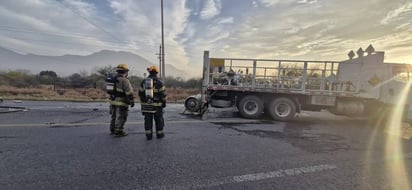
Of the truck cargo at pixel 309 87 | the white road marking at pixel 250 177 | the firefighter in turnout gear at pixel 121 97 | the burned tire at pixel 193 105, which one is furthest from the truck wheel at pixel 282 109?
the firefighter in turnout gear at pixel 121 97

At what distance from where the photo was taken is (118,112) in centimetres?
491

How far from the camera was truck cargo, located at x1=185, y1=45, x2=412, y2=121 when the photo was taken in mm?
7254

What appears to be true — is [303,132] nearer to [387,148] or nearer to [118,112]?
[387,148]

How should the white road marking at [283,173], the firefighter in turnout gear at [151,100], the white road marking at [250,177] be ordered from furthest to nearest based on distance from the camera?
the firefighter in turnout gear at [151,100]
the white road marking at [283,173]
the white road marking at [250,177]

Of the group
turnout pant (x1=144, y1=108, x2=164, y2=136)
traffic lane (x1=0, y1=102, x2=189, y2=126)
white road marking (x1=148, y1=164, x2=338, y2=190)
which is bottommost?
white road marking (x1=148, y1=164, x2=338, y2=190)

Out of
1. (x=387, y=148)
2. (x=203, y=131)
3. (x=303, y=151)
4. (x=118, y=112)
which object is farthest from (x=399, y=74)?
(x=118, y=112)

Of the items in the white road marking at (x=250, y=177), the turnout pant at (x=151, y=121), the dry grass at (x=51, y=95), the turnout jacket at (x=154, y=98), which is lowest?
the white road marking at (x=250, y=177)

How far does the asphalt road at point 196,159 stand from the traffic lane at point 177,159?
0.01 meters

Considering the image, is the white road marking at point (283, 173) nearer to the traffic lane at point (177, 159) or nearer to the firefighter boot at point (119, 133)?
the traffic lane at point (177, 159)

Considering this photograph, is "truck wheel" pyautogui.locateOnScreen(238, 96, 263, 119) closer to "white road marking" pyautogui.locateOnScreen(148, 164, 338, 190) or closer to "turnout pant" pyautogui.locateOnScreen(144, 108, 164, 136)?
"turnout pant" pyautogui.locateOnScreen(144, 108, 164, 136)

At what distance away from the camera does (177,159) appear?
355cm

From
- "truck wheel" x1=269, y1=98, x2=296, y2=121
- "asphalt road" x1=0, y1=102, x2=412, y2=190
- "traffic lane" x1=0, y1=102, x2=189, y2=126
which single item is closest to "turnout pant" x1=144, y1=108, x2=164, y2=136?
"asphalt road" x1=0, y1=102, x2=412, y2=190

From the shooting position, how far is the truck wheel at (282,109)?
25.7ft

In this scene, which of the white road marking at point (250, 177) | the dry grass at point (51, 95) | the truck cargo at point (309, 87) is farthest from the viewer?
the dry grass at point (51, 95)
